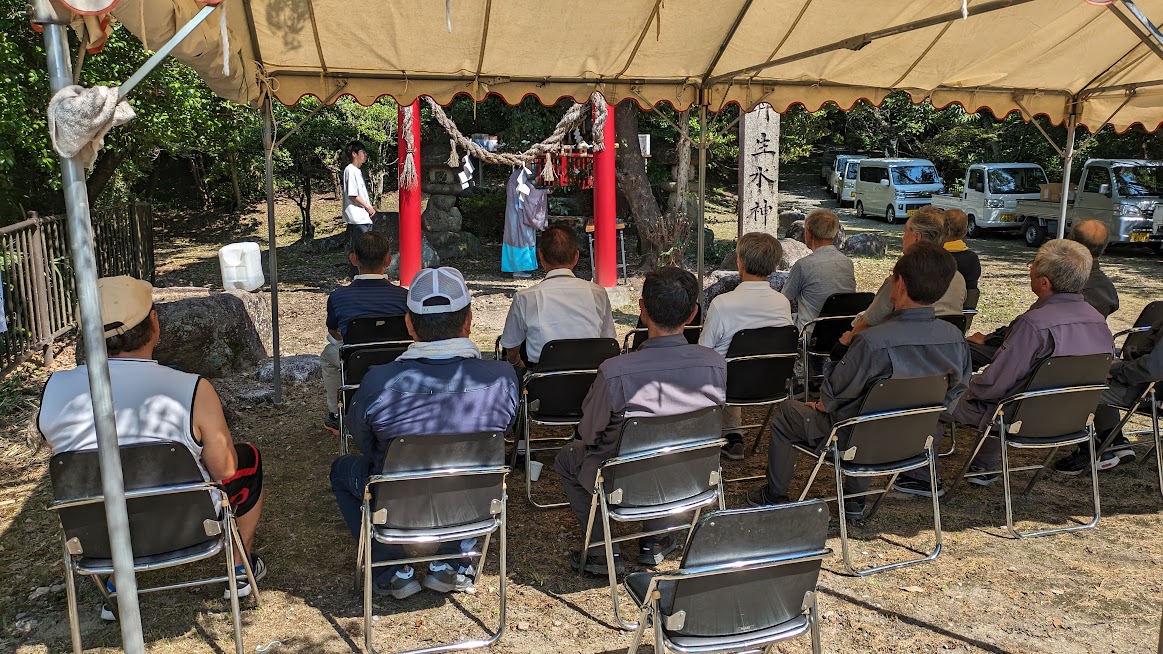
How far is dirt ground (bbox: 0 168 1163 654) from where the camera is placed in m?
3.05

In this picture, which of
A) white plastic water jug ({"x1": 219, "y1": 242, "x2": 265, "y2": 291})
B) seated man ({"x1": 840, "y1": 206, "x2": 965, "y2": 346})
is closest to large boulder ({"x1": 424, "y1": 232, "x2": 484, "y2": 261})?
white plastic water jug ({"x1": 219, "y1": 242, "x2": 265, "y2": 291})

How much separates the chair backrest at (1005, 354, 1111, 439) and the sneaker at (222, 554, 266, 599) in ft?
10.2

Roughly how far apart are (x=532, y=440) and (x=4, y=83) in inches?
210

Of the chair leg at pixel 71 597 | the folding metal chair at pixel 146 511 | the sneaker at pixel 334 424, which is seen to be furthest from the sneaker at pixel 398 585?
the sneaker at pixel 334 424

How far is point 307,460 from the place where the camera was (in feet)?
15.9

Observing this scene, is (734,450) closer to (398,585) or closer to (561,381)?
(561,381)

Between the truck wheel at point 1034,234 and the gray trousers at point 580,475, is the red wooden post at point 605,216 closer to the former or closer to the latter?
the gray trousers at point 580,475

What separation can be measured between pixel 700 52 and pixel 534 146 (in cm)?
648

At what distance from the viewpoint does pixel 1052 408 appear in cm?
378

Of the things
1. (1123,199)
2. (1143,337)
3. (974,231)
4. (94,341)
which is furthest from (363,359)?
(974,231)

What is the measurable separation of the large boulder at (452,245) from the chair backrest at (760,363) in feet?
32.4

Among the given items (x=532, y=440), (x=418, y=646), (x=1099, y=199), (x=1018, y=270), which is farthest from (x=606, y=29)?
(x=1099, y=199)

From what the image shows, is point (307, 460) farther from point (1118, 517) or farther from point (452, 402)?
point (1118, 517)

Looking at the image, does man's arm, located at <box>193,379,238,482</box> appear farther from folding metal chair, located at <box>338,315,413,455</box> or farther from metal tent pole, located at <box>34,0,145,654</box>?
folding metal chair, located at <box>338,315,413,455</box>
